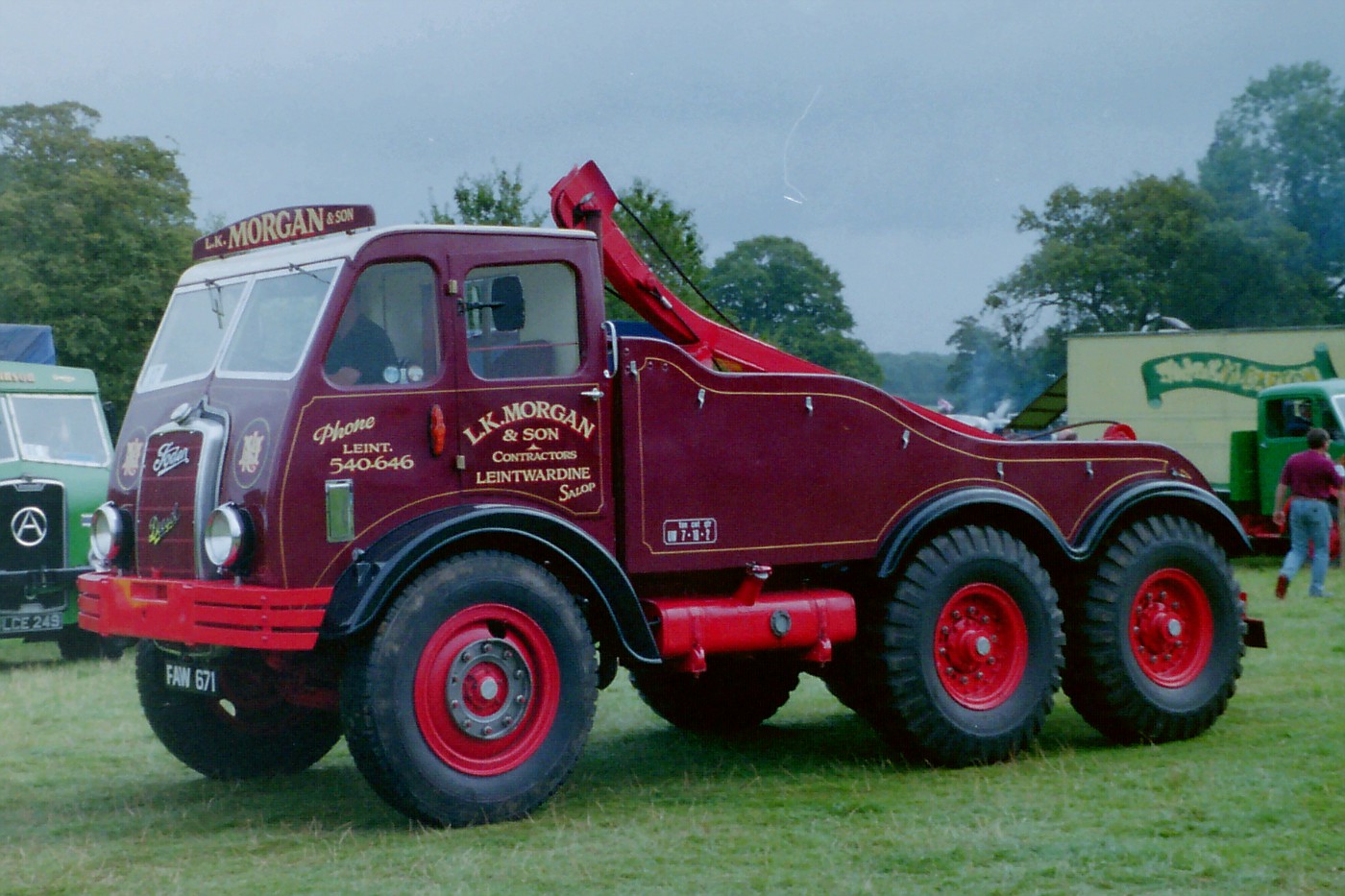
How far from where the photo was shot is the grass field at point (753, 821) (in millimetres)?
6297

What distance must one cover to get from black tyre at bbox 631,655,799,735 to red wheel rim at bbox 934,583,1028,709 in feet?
4.54

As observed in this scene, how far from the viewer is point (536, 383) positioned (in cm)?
767

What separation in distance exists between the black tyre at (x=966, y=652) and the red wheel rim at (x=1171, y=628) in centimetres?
83

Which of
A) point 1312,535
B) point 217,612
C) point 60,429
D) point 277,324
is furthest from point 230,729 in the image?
point 1312,535

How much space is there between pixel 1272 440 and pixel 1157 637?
42.4ft

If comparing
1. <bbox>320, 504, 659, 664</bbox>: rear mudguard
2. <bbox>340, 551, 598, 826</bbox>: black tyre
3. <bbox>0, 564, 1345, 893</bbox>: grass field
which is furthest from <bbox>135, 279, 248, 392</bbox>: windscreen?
<bbox>0, 564, 1345, 893</bbox>: grass field

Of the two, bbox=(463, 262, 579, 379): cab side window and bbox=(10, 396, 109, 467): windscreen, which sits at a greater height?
bbox=(463, 262, 579, 379): cab side window

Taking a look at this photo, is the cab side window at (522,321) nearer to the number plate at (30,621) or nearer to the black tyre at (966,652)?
the black tyre at (966,652)

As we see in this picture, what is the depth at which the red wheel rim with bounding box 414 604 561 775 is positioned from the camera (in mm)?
7199

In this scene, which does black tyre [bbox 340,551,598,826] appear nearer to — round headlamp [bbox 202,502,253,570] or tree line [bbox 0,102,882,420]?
round headlamp [bbox 202,502,253,570]

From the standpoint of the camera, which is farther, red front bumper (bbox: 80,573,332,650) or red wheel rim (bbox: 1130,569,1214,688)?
red wheel rim (bbox: 1130,569,1214,688)

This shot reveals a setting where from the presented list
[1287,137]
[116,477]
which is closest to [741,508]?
[116,477]

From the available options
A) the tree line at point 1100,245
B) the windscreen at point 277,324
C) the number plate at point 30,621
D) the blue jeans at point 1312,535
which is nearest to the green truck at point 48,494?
the number plate at point 30,621

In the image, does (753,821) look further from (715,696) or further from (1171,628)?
(1171,628)
